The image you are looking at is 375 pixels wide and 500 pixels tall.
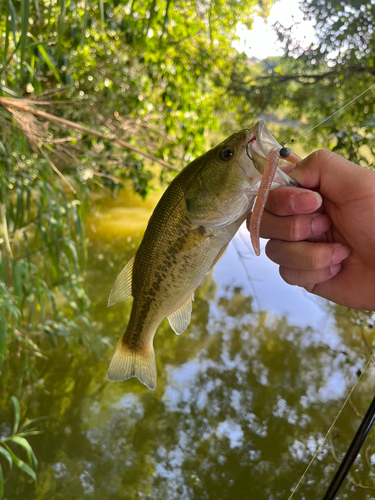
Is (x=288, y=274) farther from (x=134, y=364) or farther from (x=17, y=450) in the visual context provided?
(x=17, y=450)

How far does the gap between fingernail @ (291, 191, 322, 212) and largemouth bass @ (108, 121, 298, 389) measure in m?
0.12

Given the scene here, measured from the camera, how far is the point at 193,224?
1.02 meters

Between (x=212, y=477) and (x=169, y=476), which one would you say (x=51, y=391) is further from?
(x=212, y=477)

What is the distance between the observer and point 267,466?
2.92 m

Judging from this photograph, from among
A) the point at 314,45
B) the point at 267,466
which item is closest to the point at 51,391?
the point at 267,466

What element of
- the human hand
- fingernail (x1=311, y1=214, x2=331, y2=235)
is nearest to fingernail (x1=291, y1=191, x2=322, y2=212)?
the human hand

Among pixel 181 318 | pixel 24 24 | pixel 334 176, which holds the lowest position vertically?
pixel 181 318

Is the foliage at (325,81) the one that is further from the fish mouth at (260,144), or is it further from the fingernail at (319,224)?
the fish mouth at (260,144)

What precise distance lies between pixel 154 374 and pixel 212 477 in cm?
205

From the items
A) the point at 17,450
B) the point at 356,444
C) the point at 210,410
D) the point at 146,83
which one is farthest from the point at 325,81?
the point at 17,450

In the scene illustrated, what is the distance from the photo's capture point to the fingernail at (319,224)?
3.87 feet

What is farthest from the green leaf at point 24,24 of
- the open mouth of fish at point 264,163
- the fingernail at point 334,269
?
the fingernail at point 334,269

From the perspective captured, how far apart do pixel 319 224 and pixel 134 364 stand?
69 cm

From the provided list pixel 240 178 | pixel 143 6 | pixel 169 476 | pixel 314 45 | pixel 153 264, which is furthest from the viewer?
pixel 314 45
